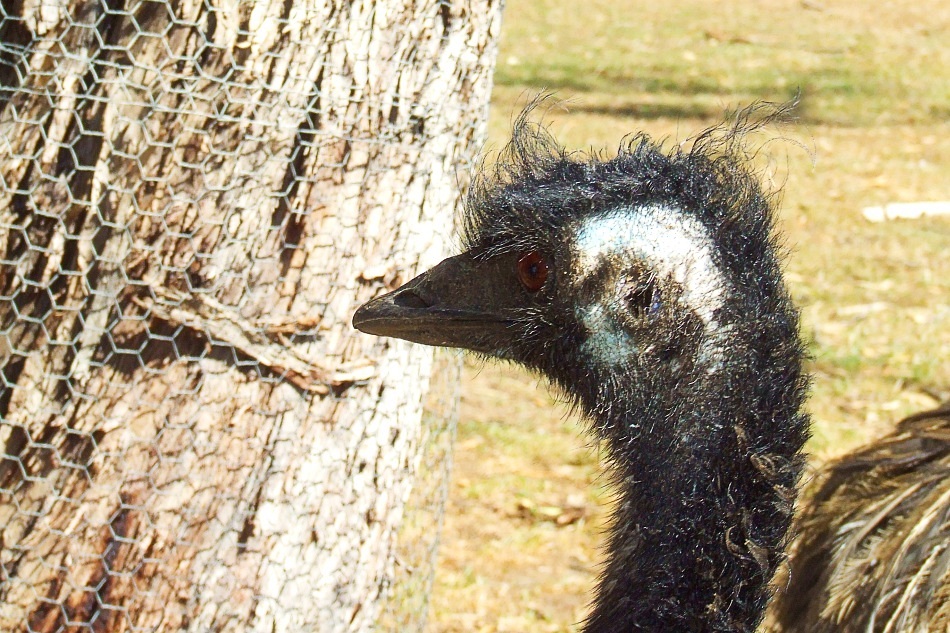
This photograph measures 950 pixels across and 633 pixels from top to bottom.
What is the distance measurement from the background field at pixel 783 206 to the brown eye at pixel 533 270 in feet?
1.43

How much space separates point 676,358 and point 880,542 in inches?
46.7

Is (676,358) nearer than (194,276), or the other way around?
(676,358)

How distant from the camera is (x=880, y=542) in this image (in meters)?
2.77

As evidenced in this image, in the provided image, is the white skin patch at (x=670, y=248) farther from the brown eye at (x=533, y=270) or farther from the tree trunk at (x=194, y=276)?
the tree trunk at (x=194, y=276)

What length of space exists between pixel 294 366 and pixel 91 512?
22.5 inches

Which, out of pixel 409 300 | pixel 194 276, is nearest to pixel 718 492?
pixel 409 300

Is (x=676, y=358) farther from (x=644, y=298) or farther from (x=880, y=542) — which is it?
(x=880, y=542)

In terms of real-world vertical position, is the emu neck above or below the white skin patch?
below

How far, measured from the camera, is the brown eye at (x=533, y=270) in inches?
78.8

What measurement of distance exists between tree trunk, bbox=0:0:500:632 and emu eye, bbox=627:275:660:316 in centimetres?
93

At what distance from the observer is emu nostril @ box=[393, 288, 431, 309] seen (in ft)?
6.98

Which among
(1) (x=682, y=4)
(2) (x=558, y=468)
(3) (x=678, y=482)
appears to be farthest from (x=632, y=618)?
(1) (x=682, y=4)

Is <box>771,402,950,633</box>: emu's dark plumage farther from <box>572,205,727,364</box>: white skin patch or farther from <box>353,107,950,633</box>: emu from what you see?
<box>572,205,727,364</box>: white skin patch

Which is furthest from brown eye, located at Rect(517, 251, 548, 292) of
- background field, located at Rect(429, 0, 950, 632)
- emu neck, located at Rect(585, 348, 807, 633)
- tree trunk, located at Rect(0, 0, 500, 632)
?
tree trunk, located at Rect(0, 0, 500, 632)
